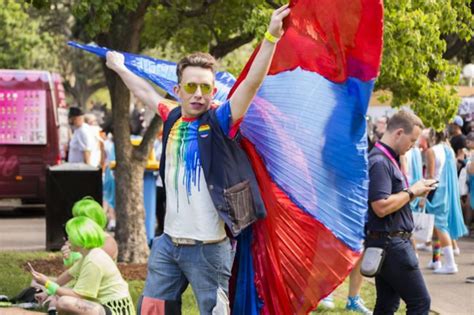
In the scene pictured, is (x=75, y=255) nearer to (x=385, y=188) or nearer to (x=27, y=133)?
(x=385, y=188)

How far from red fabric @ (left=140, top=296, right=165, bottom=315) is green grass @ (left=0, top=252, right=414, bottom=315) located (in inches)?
132

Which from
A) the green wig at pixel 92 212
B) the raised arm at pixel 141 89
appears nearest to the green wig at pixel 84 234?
the green wig at pixel 92 212

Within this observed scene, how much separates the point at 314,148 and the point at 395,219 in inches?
59.6

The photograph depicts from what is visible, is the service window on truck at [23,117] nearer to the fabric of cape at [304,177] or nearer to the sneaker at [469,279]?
the sneaker at [469,279]

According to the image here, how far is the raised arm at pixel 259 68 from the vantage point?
5.10 metres

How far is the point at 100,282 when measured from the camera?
665 cm

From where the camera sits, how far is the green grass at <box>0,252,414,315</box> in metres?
9.55

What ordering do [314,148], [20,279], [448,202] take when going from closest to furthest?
[314,148] → [20,279] → [448,202]

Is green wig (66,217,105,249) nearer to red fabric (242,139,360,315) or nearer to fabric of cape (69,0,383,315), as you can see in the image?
fabric of cape (69,0,383,315)

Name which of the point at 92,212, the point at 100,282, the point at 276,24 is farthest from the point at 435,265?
the point at 276,24

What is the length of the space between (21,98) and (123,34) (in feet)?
29.8

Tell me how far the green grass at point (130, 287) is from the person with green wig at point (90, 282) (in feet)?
7.54

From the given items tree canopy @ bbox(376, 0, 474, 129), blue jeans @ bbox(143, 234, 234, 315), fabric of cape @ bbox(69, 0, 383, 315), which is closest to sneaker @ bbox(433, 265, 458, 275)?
tree canopy @ bbox(376, 0, 474, 129)

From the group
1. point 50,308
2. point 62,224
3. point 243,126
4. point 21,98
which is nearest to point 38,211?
point 21,98
